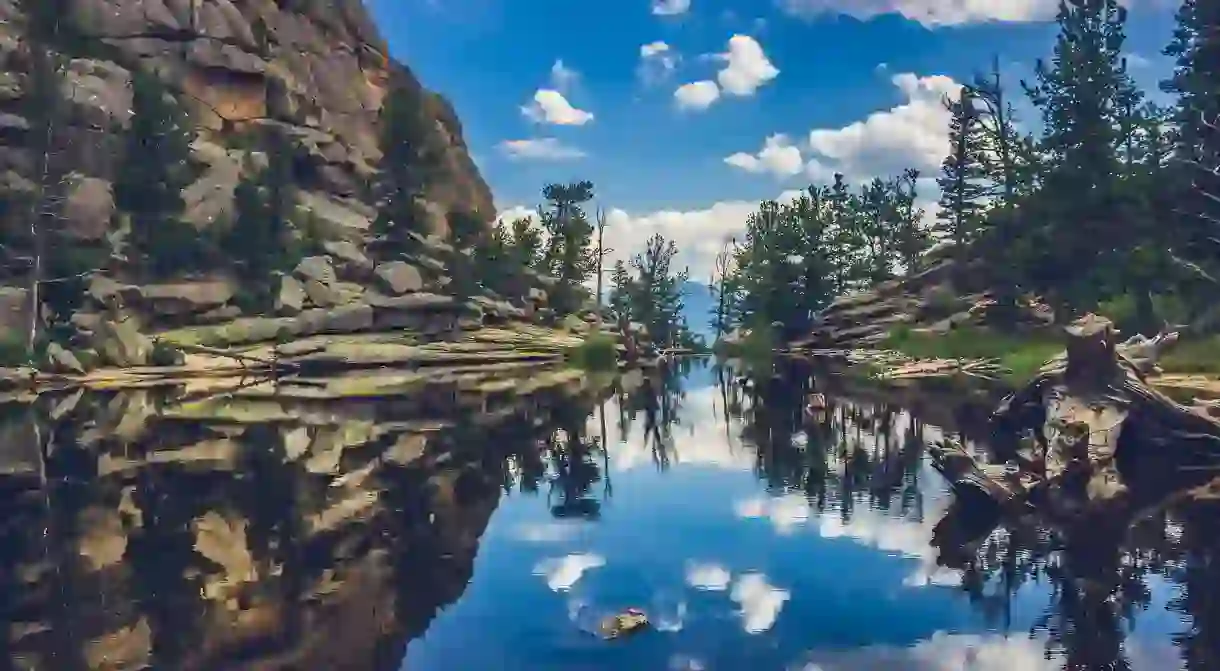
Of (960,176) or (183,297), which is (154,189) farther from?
(960,176)

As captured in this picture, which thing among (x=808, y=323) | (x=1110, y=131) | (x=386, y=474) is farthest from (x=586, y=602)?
(x=808, y=323)

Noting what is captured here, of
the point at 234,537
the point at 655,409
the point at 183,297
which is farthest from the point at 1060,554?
the point at 183,297

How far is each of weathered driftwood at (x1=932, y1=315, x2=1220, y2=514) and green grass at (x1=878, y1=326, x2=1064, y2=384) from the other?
17.4 metres

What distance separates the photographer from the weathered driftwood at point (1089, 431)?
1817 centimetres

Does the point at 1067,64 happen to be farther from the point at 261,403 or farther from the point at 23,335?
the point at 23,335

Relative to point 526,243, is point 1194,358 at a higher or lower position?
lower

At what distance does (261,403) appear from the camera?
3819 cm

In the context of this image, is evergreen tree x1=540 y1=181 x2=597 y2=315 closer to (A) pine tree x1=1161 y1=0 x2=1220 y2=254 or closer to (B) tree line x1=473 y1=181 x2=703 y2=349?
(B) tree line x1=473 y1=181 x2=703 y2=349

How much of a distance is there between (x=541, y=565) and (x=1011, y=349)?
43029 mm

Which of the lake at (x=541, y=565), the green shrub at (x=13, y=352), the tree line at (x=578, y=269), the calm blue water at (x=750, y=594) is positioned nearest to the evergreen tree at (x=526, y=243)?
the tree line at (x=578, y=269)

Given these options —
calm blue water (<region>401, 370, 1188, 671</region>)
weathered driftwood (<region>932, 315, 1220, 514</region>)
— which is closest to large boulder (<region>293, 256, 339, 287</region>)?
calm blue water (<region>401, 370, 1188, 671</region>)

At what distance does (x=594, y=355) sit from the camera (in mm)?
77562

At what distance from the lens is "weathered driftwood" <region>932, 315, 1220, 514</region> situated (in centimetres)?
1817

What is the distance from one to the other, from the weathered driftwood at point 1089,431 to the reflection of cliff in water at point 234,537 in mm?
9932
